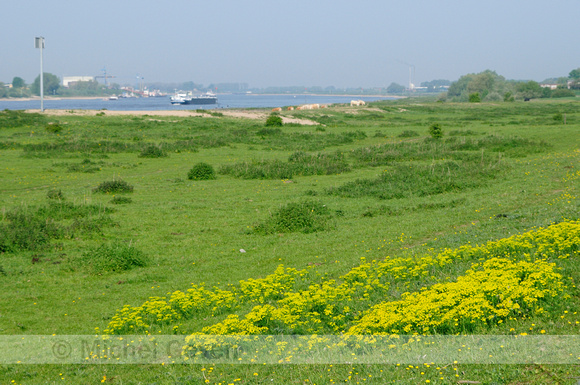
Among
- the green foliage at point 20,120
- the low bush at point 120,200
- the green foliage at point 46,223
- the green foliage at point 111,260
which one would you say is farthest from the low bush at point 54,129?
the green foliage at point 111,260

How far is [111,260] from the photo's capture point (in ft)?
43.6

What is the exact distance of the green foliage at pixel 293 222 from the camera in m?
16.9

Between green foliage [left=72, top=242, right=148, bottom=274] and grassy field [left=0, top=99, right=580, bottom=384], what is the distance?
53 mm

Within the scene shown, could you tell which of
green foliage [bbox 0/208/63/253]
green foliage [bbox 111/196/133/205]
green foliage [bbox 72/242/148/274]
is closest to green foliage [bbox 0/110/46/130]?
green foliage [bbox 111/196/133/205]

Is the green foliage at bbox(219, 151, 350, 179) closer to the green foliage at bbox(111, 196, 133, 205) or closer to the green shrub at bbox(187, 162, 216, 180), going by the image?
the green shrub at bbox(187, 162, 216, 180)

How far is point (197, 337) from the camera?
25.1 ft

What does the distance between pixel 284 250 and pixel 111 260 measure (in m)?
4.74

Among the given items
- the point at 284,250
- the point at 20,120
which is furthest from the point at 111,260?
the point at 20,120

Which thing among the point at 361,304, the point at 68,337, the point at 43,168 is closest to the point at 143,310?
the point at 68,337

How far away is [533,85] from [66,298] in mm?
164945

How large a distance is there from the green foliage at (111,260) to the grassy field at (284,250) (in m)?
0.05

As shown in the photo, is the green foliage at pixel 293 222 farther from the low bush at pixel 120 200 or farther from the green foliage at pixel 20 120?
the green foliage at pixel 20 120

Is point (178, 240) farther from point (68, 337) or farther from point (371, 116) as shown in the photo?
point (371, 116)

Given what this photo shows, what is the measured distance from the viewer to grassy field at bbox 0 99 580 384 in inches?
290
